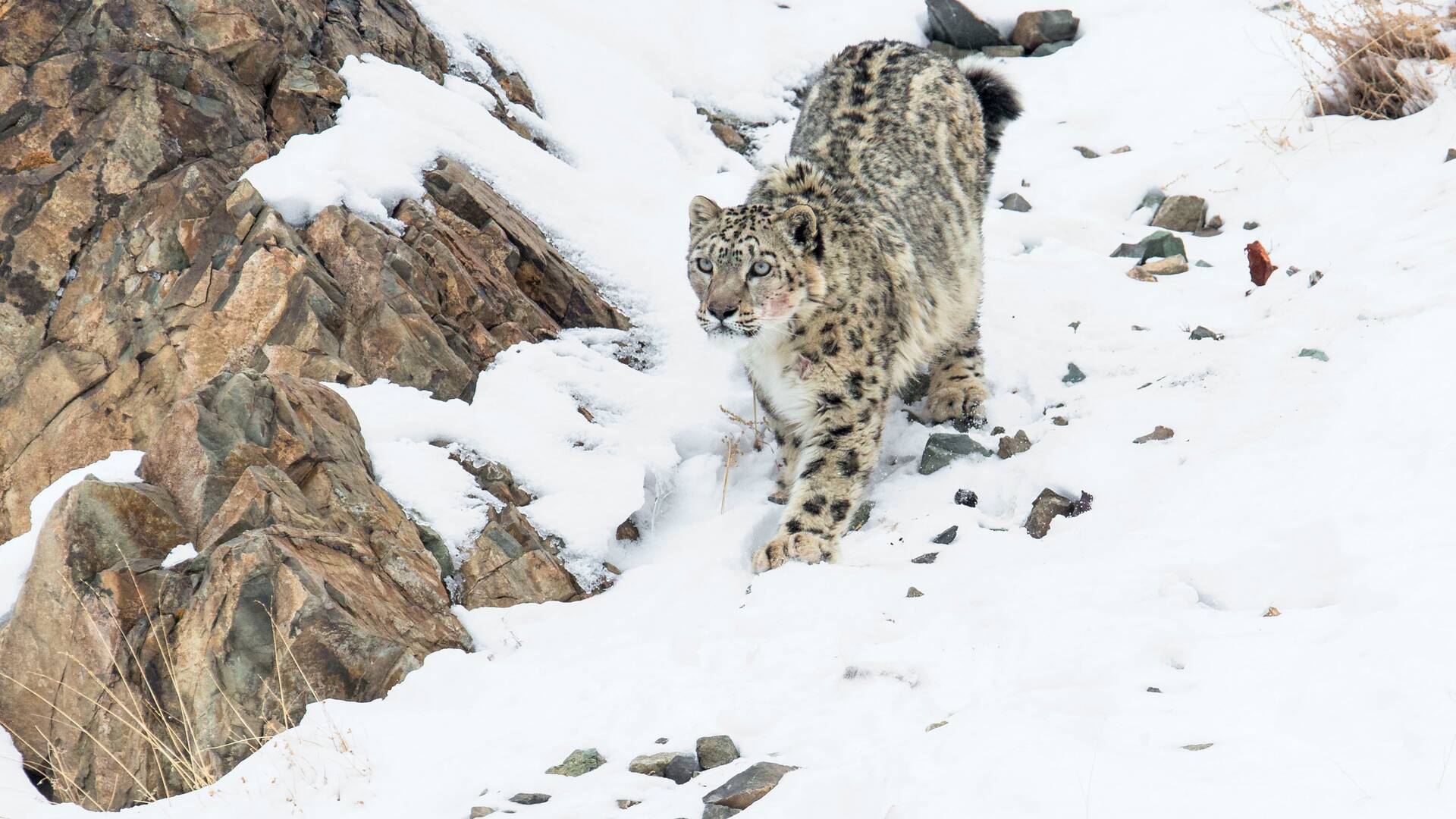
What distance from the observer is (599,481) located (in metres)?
6.41

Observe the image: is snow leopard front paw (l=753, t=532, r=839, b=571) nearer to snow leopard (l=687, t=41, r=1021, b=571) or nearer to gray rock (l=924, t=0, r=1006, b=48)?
snow leopard (l=687, t=41, r=1021, b=571)

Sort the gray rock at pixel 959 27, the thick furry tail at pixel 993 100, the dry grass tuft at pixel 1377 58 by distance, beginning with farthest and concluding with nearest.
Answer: the gray rock at pixel 959 27 < the dry grass tuft at pixel 1377 58 < the thick furry tail at pixel 993 100

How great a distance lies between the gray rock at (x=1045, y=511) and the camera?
5.60m

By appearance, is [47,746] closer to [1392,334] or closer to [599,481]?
[599,481]

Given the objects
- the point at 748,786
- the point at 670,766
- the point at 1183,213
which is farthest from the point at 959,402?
the point at 748,786

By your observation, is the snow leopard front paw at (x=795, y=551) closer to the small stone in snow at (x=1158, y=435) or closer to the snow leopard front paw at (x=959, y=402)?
the snow leopard front paw at (x=959, y=402)

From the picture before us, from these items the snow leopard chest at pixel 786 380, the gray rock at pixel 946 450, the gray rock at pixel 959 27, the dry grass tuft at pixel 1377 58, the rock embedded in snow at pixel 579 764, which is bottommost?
the gray rock at pixel 946 450

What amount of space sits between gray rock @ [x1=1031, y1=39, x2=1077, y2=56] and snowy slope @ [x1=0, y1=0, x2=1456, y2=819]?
95.1 inches

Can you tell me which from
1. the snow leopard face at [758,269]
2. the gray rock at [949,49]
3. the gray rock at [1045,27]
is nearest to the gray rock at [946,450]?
the snow leopard face at [758,269]

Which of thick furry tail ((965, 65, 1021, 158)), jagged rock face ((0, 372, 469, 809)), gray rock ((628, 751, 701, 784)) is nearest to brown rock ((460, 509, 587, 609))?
jagged rock face ((0, 372, 469, 809))

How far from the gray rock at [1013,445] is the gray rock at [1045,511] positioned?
0.67 m

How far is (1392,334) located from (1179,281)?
2.50m

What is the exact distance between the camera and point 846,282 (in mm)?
6445

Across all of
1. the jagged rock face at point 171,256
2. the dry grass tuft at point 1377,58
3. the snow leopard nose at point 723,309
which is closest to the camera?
the snow leopard nose at point 723,309
